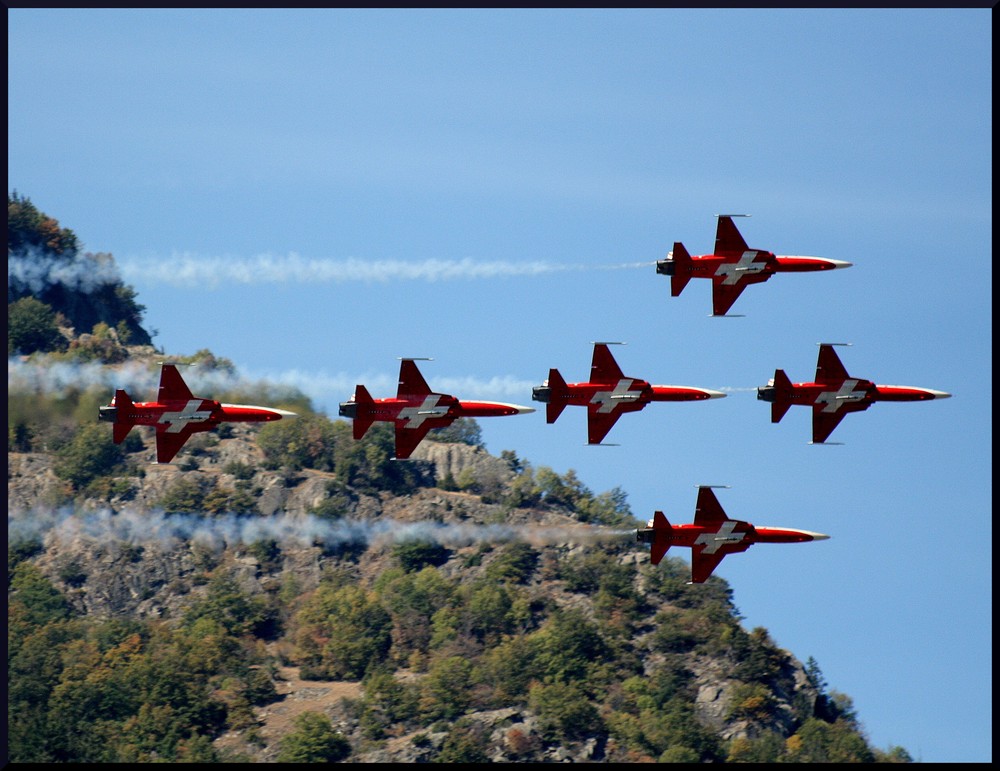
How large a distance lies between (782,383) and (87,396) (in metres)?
74.7

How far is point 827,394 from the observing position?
442 feet

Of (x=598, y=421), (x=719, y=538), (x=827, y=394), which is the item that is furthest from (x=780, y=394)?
(x=598, y=421)

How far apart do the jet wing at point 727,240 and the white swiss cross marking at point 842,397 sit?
11.5 m

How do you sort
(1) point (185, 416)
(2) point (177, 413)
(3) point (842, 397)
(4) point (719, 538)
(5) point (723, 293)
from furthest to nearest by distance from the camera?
(5) point (723, 293) → (3) point (842, 397) → (4) point (719, 538) → (1) point (185, 416) → (2) point (177, 413)

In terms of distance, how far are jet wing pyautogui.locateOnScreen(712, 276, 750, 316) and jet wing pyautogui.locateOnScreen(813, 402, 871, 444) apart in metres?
9.13

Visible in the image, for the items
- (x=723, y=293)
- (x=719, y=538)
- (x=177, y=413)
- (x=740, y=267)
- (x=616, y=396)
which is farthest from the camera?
(x=723, y=293)

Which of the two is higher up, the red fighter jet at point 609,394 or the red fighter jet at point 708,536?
the red fighter jet at point 609,394

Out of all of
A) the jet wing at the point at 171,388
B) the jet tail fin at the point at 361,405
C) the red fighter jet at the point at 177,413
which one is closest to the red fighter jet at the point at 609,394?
the jet tail fin at the point at 361,405

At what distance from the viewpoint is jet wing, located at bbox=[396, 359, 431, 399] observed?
132m

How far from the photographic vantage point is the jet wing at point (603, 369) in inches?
5276

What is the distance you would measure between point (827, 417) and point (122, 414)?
47602 millimetres

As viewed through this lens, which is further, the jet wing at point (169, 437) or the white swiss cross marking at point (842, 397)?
the white swiss cross marking at point (842, 397)

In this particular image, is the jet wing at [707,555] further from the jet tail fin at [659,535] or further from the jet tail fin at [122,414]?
the jet tail fin at [122,414]

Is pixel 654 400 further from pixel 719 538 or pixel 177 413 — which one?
pixel 177 413
